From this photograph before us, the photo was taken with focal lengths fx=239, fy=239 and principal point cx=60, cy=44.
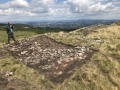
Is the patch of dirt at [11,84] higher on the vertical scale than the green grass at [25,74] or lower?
lower

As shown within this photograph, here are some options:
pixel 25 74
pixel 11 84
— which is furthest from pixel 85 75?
pixel 11 84

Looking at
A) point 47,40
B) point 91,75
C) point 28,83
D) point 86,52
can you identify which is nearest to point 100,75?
point 91,75

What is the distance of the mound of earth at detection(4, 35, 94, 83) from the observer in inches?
886

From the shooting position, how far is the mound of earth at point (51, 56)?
886 inches

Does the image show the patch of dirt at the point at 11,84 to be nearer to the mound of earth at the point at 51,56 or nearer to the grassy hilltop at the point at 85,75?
the grassy hilltop at the point at 85,75

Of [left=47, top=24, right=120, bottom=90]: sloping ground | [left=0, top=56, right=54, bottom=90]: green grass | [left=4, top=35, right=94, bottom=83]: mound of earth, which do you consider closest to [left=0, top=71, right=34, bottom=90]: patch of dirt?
[left=0, top=56, right=54, bottom=90]: green grass

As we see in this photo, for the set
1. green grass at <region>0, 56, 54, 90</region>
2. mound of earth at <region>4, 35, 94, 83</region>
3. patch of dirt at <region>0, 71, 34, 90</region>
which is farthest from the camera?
mound of earth at <region>4, 35, 94, 83</region>

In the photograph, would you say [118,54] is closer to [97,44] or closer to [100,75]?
[97,44]

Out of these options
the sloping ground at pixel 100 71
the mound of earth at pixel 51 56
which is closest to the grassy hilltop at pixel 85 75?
the sloping ground at pixel 100 71

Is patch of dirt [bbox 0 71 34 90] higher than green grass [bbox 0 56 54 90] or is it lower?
lower

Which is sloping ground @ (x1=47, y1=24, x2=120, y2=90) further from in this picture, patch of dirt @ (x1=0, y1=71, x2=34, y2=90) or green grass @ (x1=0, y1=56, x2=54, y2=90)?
patch of dirt @ (x1=0, y1=71, x2=34, y2=90)

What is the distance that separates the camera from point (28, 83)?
67.4ft

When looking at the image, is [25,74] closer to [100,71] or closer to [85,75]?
[85,75]

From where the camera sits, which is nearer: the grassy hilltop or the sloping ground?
the grassy hilltop
